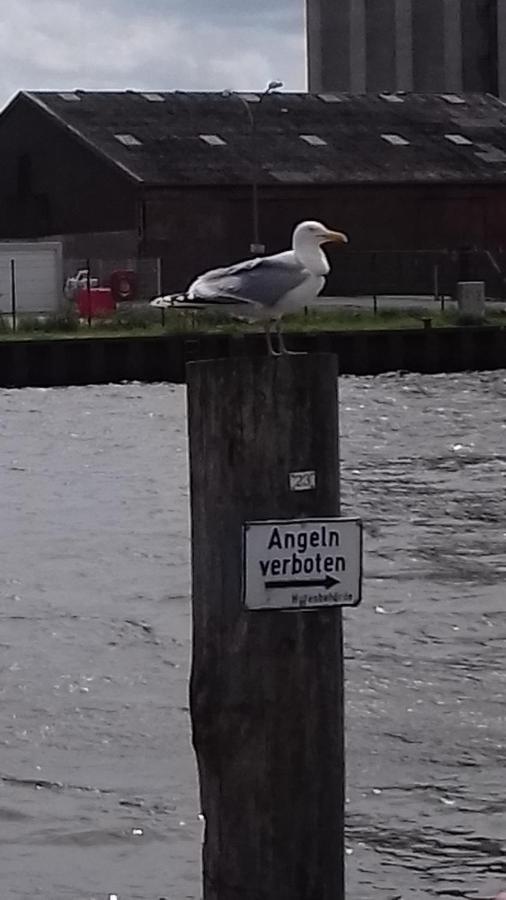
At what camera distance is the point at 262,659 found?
17.7 ft

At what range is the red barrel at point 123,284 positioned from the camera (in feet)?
193

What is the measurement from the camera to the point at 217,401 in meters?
5.19

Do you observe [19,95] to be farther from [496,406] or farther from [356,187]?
[496,406]

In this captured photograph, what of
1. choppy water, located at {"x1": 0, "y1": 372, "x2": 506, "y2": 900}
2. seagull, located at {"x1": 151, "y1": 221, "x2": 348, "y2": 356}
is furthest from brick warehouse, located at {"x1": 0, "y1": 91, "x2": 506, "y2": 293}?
seagull, located at {"x1": 151, "y1": 221, "x2": 348, "y2": 356}

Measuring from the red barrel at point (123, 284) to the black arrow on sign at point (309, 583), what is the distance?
53.2 m

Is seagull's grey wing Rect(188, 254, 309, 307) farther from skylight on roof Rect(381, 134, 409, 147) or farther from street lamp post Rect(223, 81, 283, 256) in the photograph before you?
skylight on roof Rect(381, 134, 409, 147)

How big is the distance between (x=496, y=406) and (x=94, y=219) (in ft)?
103

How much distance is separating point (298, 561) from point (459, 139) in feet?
225

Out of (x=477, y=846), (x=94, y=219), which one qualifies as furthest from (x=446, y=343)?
(x=477, y=846)

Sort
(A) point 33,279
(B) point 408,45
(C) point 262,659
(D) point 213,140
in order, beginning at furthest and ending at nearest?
(B) point 408,45, (D) point 213,140, (A) point 33,279, (C) point 262,659

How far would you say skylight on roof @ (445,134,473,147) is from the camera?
236ft

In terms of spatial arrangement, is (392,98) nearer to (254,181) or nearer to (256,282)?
(254,181)

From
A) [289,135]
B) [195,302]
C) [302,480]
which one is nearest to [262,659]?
[302,480]

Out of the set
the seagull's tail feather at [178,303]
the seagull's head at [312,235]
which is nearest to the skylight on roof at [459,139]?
the seagull's head at [312,235]
